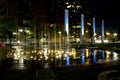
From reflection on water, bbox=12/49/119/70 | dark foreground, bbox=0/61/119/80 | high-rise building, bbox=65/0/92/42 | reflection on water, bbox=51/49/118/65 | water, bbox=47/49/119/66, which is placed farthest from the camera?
high-rise building, bbox=65/0/92/42

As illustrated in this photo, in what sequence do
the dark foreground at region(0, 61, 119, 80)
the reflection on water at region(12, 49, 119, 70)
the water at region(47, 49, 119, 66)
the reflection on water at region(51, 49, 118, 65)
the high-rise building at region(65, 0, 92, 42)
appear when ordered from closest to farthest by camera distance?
the dark foreground at region(0, 61, 119, 80) → the reflection on water at region(12, 49, 119, 70) → the water at region(47, 49, 119, 66) → the reflection on water at region(51, 49, 118, 65) → the high-rise building at region(65, 0, 92, 42)

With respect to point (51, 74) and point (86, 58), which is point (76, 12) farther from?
point (51, 74)

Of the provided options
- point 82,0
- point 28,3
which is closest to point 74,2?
point 82,0

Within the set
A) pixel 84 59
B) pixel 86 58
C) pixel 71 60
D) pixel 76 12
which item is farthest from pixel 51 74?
pixel 76 12

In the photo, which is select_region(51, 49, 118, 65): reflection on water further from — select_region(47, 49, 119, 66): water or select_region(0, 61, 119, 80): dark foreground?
select_region(0, 61, 119, 80): dark foreground

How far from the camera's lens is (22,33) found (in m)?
107

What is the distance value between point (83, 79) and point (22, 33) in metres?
90.7

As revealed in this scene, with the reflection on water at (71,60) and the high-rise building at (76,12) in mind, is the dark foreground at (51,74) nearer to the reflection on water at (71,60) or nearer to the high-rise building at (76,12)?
the reflection on water at (71,60)

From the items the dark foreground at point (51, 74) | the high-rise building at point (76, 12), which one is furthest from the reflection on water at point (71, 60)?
the high-rise building at point (76, 12)

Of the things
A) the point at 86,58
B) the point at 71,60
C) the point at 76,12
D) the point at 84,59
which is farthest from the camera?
the point at 76,12

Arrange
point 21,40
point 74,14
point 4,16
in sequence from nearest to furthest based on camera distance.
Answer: point 4,16 → point 21,40 → point 74,14

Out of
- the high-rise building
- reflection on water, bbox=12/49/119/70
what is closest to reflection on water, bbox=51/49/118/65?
reflection on water, bbox=12/49/119/70

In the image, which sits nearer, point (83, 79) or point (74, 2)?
point (83, 79)

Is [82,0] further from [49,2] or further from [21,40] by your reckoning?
[21,40]
